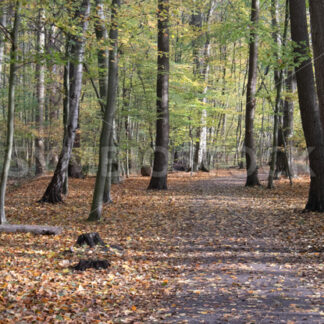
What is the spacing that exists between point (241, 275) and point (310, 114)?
6142 millimetres

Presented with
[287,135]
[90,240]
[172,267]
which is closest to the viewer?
[172,267]

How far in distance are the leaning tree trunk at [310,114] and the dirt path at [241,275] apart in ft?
4.44

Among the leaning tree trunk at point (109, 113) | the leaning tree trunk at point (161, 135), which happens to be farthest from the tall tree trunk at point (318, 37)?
the leaning tree trunk at point (161, 135)

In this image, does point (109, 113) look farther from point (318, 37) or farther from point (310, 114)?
point (310, 114)

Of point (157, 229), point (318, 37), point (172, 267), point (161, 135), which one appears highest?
point (318, 37)

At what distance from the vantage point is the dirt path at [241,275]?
439cm

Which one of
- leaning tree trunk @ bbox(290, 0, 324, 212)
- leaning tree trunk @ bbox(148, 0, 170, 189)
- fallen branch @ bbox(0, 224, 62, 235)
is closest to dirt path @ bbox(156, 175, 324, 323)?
leaning tree trunk @ bbox(290, 0, 324, 212)

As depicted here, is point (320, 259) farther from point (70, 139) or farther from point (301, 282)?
point (70, 139)

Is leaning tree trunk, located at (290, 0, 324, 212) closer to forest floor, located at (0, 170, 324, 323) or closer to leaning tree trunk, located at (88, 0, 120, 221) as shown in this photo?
forest floor, located at (0, 170, 324, 323)

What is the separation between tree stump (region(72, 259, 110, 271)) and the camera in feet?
20.2

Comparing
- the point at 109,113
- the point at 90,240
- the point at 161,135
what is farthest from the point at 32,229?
the point at 161,135

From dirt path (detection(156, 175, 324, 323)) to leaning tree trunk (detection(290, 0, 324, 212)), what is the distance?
135 centimetres

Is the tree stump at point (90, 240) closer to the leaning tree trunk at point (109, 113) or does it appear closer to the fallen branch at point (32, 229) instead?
the fallen branch at point (32, 229)

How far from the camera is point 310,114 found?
1002cm
